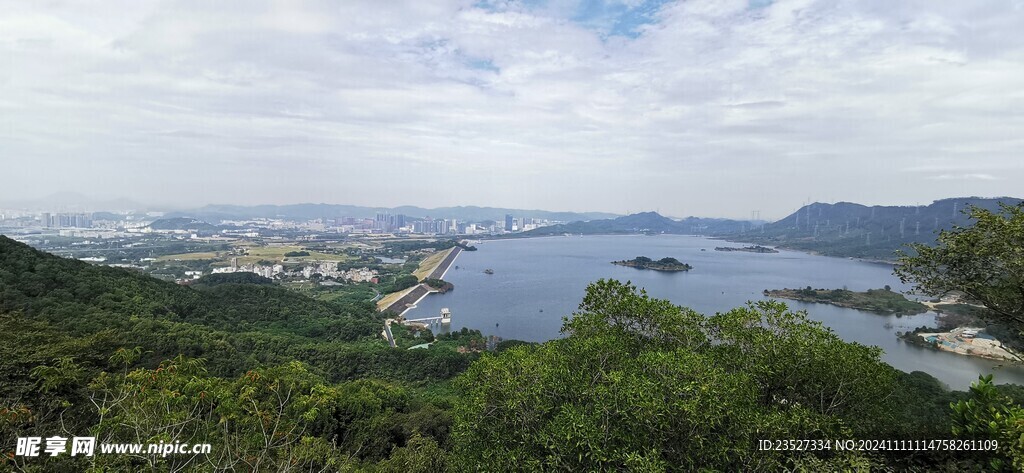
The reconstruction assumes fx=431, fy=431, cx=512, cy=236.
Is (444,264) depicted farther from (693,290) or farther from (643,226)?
(643,226)

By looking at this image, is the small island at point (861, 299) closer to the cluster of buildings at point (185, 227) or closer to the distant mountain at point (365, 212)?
the cluster of buildings at point (185, 227)

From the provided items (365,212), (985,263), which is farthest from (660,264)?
(365,212)

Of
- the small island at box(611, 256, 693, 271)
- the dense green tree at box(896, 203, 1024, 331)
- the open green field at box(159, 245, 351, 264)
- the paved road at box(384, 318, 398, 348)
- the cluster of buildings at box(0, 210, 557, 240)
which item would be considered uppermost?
the dense green tree at box(896, 203, 1024, 331)

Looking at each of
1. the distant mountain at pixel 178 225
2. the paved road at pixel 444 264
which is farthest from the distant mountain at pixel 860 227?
the distant mountain at pixel 178 225

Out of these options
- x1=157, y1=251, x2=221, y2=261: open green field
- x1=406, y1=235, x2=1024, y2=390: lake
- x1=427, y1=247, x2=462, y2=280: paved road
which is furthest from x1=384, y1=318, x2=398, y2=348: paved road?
x1=157, y1=251, x2=221, y2=261: open green field

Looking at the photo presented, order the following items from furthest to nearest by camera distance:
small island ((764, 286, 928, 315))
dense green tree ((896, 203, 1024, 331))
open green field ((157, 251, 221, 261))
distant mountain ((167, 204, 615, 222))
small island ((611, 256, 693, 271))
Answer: distant mountain ((167, 204, 615, 222)) → small island ((611, 256, 693, 271)) → open green field ((157, 251, 221, 261)) → small island ((764, 286, 928, 315)) → dense green tree ((896, 203, 1024, 331))

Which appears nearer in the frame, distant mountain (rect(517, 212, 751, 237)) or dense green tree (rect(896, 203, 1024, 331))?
dense green tree (rect(896, 203, 1024, 331))

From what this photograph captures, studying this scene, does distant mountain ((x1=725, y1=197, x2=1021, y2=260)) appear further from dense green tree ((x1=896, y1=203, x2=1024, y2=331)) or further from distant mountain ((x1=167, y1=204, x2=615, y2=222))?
distant mountain ((x1=167, y1=204, x2=615, y2=222))

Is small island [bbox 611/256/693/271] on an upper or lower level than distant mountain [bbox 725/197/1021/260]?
lower
